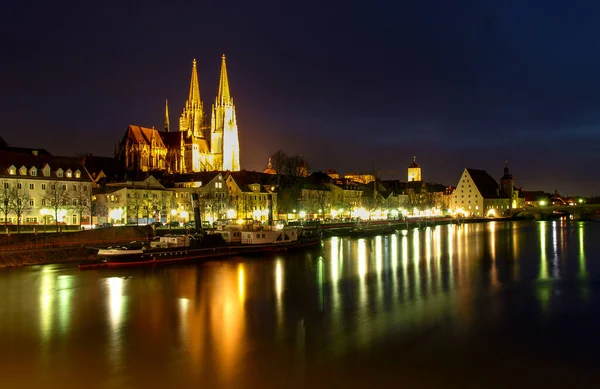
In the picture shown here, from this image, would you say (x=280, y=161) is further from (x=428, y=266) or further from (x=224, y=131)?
(x=428, y=266)

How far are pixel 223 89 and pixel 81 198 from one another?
8390 centimetres

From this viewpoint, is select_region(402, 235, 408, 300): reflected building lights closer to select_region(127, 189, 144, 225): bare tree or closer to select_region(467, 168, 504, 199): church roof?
select_region(127, 189, 144, 225): bare tree

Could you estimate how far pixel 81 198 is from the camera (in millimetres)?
68062

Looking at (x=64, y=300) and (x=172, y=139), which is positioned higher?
(x=172, y=139)

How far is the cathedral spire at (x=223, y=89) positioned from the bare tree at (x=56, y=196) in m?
80.4

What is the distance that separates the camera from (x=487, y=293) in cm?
3014

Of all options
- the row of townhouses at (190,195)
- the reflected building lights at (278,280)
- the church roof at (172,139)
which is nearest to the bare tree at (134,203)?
the row of townhouses at (190,195)

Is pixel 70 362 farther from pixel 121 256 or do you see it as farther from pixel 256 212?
pixel 256 212

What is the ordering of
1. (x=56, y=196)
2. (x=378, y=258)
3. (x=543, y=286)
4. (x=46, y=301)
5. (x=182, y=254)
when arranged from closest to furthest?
(x=46, y=301)
(x=543, y=286)
(x=182, y=254)
(x=378, y=258)
(x=56, y=196)

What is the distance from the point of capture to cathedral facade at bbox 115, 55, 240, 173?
117762mm

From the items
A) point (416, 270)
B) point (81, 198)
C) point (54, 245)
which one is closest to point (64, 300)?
point (54, 245)

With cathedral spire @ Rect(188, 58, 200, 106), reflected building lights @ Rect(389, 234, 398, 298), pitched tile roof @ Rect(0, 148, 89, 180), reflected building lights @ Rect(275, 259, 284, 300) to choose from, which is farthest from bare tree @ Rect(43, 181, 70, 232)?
cathedral spire @ Rect(188, 58, 200, 106)

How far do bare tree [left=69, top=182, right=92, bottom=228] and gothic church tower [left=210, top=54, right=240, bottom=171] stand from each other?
2682 inches

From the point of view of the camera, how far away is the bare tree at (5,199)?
5762 centimetres
